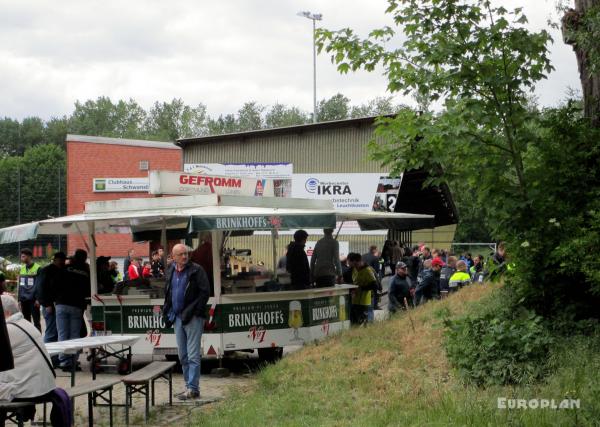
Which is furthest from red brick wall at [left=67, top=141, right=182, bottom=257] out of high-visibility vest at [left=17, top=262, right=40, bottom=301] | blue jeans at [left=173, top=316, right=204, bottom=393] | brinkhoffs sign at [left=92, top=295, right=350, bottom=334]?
blue jeans at [left=173, top=316, right=204, bottom=393]

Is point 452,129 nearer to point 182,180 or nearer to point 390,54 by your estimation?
point 390,54

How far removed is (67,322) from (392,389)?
7.10 metres

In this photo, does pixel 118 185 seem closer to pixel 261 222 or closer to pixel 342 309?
pixel 342 309

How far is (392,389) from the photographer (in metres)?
9.89

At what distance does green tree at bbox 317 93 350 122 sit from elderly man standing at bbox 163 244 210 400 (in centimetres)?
9010

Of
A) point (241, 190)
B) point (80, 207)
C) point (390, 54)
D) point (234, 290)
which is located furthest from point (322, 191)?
point (390, 54)

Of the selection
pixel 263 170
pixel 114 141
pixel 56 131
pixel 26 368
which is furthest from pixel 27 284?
pixel 56 131

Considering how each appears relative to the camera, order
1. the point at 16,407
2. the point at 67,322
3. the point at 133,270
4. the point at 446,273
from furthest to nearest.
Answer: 1. the point at 133,270
2. the point at 446,273
3. the point at 67,322
4. the point at 16,407

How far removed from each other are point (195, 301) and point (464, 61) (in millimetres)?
4526

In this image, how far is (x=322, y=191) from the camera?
1544 inches

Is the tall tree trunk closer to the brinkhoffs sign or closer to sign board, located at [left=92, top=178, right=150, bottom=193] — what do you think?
the brinkhoffs sign

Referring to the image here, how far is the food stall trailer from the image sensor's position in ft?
44.8

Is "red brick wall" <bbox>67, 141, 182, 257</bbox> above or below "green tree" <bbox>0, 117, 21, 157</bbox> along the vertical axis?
below

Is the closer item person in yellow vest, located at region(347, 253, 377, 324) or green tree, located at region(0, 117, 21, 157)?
person in yellow vest, located at region(347, 253, 377, 324)
